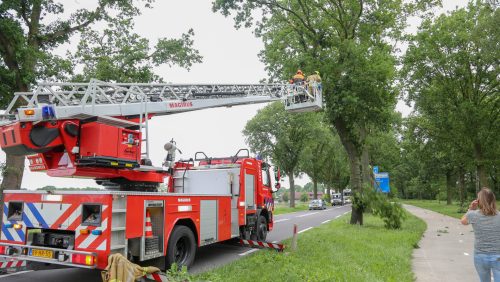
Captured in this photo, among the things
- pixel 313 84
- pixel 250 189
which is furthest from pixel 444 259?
pixel 313 84

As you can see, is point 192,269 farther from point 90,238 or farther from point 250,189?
point 250,189

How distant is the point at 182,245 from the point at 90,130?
3.09m

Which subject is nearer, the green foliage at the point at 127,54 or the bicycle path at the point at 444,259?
the bicycle path at the point at 444,259

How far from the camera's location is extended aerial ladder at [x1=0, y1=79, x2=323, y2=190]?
639 cm

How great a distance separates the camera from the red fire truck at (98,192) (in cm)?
606

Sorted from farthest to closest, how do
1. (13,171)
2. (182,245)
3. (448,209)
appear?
(448,209) → (13,171) → (182,245)

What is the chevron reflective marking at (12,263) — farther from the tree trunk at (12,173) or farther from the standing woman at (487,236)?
the standing woman at (487,236)

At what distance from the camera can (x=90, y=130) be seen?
6656 mm

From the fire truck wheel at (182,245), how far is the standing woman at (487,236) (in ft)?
16.7

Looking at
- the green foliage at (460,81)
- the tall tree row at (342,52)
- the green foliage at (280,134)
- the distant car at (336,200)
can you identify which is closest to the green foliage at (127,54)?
the tall tree row at (342,52)

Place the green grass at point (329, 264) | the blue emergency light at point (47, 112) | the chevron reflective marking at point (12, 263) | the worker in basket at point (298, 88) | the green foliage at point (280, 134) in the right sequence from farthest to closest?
the green foliage at point (280, 134), the worker in basket at point (298, 88), the green grass at point (329, 264), the chevron reflective marking at point (12, 263), the blue emergency light at point (47, 112)

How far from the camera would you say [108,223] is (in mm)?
5863

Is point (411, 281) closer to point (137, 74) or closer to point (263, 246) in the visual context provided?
point (263, 246)

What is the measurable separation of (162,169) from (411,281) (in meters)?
5.41
